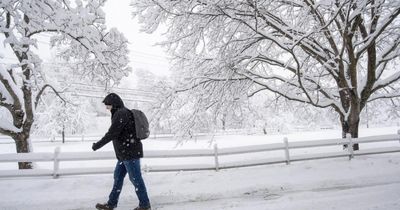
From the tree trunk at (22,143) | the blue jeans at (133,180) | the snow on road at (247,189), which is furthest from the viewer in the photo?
the tree trunk at (22,143)

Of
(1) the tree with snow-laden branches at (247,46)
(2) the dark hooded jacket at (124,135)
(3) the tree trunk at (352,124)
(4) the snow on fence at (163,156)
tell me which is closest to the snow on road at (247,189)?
(4) the snow on fence at (163,156)

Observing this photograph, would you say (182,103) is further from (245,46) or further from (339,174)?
(339,174)

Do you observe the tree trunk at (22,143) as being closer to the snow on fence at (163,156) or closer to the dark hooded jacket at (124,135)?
the snow on fence at (163,156)

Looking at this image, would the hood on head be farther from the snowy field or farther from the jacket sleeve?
the snowy field

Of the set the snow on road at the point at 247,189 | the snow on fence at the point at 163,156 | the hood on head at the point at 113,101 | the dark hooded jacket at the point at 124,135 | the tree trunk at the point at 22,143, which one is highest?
the hood on head at the point at 113,101

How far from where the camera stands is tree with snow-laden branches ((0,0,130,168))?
25.9 feet

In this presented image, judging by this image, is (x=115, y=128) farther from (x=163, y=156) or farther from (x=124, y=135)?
(x=163, y=156)

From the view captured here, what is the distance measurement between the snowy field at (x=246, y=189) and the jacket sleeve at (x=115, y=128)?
147 centimetres

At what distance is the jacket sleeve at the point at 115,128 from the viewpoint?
460cm

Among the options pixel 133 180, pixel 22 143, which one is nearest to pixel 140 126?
pixel 133 180

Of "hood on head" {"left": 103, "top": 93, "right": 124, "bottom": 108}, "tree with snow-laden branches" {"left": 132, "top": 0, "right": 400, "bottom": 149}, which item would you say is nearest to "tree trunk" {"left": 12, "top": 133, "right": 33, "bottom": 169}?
"tree with snow-laden branches" {"left": 132, "top": 0, "right": 400, "bottom": 149}

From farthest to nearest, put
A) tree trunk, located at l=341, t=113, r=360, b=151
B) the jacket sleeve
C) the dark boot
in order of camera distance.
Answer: tree trunk, located at l=341, t=113, r=360, b=151 < the dark boot < the jacket sleeve

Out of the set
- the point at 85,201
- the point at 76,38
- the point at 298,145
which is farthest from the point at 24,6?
the point at 298,145

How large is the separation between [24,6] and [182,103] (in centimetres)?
525
